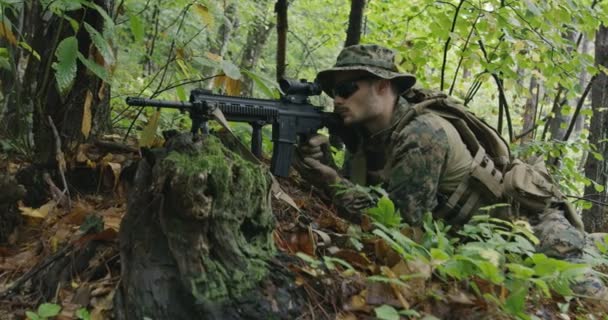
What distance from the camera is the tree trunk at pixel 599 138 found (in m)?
6.77

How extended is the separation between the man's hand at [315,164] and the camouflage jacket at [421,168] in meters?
0.23

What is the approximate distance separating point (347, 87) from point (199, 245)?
2.53 meters

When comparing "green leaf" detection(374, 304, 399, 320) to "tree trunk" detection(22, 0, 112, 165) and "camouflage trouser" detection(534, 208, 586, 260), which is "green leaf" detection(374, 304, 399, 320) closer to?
"camouflage trouser" detection(534, 208, 586, 260)

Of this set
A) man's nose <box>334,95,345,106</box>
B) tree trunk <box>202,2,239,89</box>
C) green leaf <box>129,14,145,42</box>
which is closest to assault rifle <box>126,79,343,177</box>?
man's nose <box>334,95,345,106</box>

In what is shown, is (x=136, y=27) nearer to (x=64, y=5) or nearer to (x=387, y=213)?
(x=64, y=5)

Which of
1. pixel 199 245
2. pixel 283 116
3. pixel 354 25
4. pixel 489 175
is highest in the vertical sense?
pixel 354 25

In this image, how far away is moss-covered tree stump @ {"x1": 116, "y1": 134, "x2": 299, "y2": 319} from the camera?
6.36 ft

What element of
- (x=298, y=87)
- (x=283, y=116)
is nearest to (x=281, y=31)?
(x=298, y=87)

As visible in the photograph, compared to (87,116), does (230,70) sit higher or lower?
higher

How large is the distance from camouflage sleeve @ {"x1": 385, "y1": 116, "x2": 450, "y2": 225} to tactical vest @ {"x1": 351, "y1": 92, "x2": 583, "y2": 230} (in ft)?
0.66

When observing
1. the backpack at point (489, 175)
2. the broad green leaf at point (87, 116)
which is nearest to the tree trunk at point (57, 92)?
the broad green leaf at point (87, 116)

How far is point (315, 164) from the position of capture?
13.9 ft

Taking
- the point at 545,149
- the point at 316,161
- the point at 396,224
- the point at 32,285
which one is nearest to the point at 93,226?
the point at 32,285

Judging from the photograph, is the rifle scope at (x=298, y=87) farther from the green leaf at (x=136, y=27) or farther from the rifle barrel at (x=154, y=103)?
the green leaf at (x=136, y=27)
